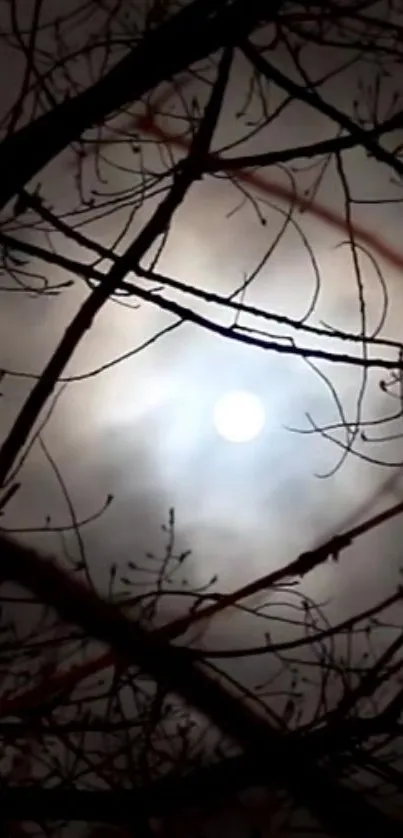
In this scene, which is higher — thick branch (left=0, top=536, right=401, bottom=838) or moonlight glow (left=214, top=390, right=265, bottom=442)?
moonlight glow (left=214, top=390, right=265, bottom=442)

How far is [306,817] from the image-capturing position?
1254 millimetres

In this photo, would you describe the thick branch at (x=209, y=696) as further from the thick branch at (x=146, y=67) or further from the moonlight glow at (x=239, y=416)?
the thick branch at (x=146, y=67)

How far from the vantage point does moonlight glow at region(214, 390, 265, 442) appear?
1240mm

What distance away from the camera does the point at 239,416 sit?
1.25 metres

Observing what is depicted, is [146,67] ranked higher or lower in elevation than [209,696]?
higher

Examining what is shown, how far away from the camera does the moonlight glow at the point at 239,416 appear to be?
1.24 meters

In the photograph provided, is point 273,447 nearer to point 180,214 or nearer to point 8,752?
point 180,214

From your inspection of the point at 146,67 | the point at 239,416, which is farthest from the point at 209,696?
the point at 146,67

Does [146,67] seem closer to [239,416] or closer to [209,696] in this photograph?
[239,416]

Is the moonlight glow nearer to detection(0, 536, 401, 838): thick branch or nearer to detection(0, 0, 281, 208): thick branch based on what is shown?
detection(0, 536, 401, 838): thick branch

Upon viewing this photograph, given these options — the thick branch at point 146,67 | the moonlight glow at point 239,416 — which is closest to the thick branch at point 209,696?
the moonlight glow at point 239,416

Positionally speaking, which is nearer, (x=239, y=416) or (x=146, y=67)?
(x=146, y=67)

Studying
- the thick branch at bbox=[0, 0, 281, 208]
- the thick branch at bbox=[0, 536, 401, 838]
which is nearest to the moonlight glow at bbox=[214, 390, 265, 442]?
the thick branch at bbox=[0, 536, 401, 838]

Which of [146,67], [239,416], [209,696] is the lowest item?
[209,696]
